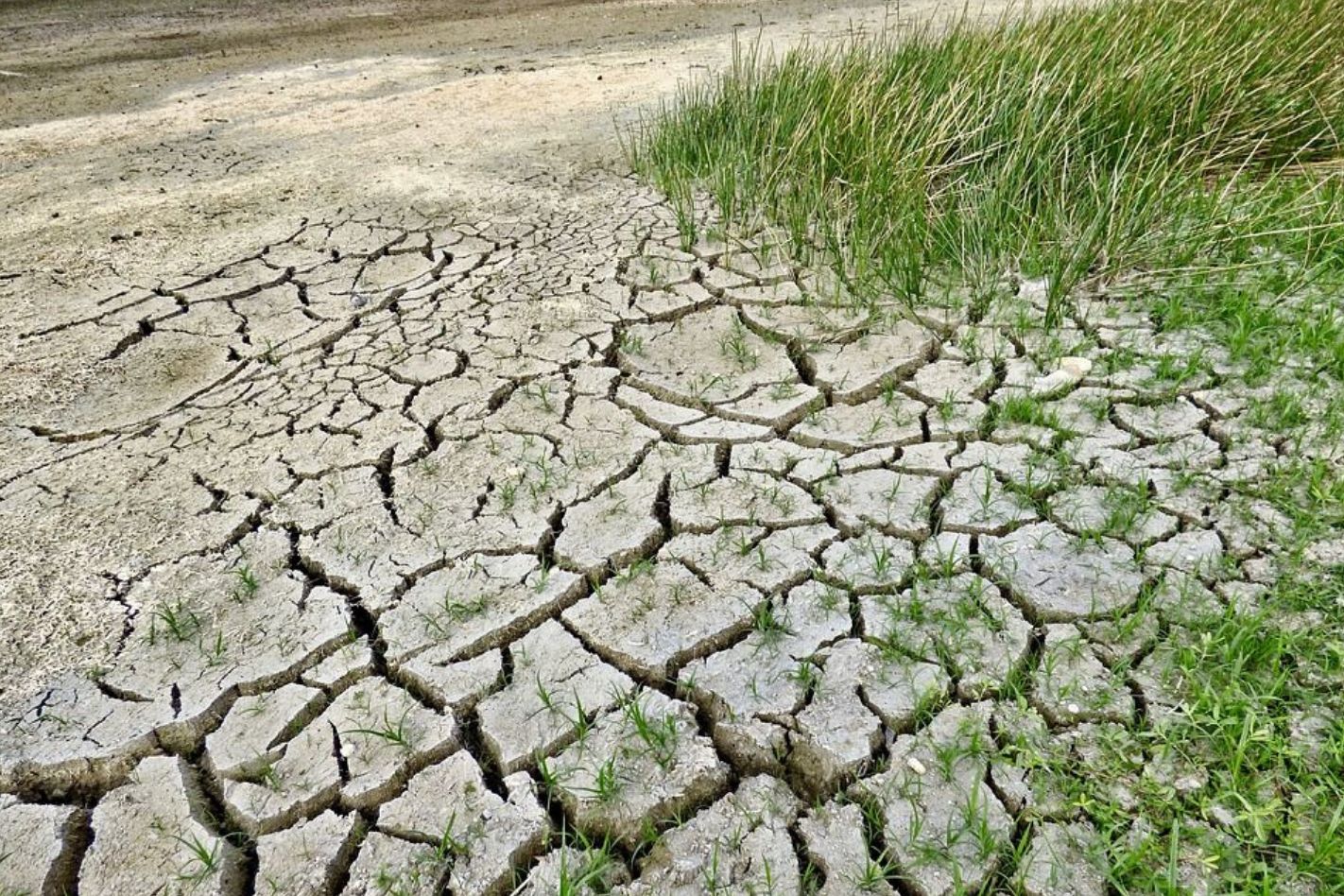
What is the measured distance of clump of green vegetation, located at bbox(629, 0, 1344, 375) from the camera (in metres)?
3.11

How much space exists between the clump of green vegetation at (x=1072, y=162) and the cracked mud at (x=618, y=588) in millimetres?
242

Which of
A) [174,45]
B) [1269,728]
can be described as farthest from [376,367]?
[174,45]

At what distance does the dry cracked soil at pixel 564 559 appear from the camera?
1.67 metres

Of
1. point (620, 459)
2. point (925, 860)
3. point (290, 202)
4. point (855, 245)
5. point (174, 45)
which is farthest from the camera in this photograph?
point (174, 45)

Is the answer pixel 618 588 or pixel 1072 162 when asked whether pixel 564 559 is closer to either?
pixel 618 588

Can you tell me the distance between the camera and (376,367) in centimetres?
306

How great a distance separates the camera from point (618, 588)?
2.16 m

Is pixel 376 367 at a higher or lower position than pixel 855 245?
lower

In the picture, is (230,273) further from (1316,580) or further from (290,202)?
(1316,580)

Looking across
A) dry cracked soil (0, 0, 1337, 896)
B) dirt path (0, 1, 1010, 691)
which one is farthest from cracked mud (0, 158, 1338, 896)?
dirt path (0, 1, 1010, 691)

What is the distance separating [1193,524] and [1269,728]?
0.62 meters

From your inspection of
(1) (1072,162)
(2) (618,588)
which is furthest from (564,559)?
(1) (1072,162)

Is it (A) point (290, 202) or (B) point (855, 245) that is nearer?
(B) point (855, 245)

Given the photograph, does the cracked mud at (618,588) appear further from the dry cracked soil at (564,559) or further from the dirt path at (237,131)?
the dirt path at (237,131)
